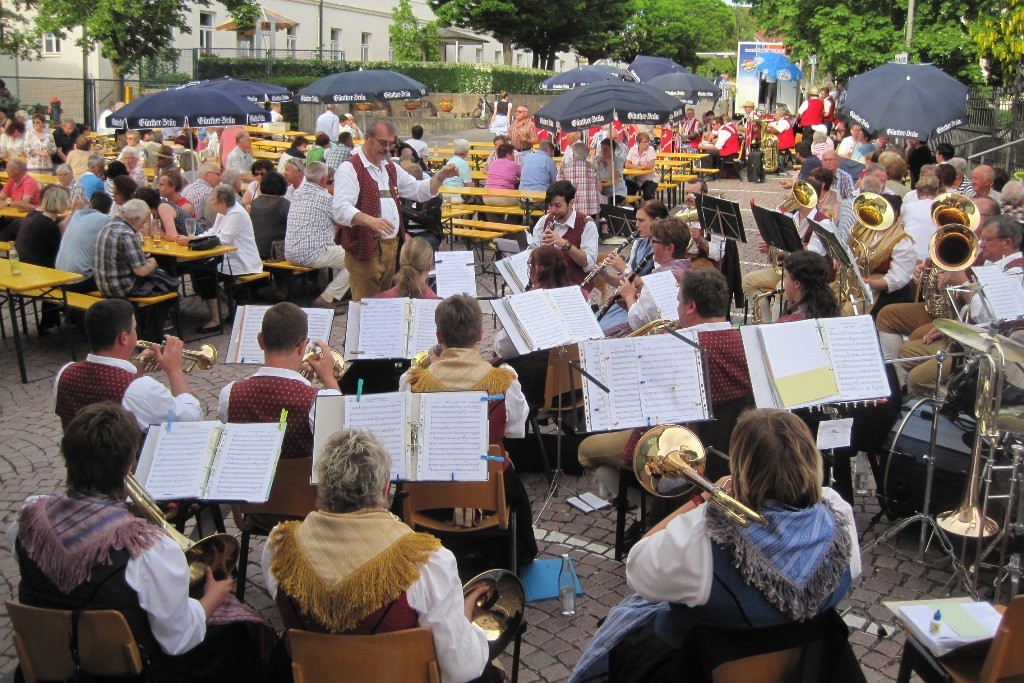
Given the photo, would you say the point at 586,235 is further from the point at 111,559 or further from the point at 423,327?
the point at 111,559

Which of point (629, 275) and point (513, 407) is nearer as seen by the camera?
point (513, 407)

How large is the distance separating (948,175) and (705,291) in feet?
20.2

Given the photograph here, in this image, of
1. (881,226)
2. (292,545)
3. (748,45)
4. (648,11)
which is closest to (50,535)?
(292,545)

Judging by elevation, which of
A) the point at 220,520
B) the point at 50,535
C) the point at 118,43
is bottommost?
the point at 220,520

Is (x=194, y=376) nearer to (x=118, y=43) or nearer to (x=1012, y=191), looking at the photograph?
(x=1012, y=191)

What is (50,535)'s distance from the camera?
10.0 ft

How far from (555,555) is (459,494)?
1153mm

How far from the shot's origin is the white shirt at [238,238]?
9352mm

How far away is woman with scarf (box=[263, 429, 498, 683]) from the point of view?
2896 millimetres

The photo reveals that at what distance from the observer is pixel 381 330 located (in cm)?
584

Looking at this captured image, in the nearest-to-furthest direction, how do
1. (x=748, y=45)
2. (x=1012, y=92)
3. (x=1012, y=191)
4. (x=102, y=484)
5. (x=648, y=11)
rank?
(x=102, y=484) → (x=1012, y=191) → (x=1012, y=92) → (x=748, y=45) → (x=648, y=11)

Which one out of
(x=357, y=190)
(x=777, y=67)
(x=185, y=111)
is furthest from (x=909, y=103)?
(x=777, y=67)

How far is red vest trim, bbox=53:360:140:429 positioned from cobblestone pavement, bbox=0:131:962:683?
3.10 ft

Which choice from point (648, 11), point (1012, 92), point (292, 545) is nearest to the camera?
point (292, 545)
